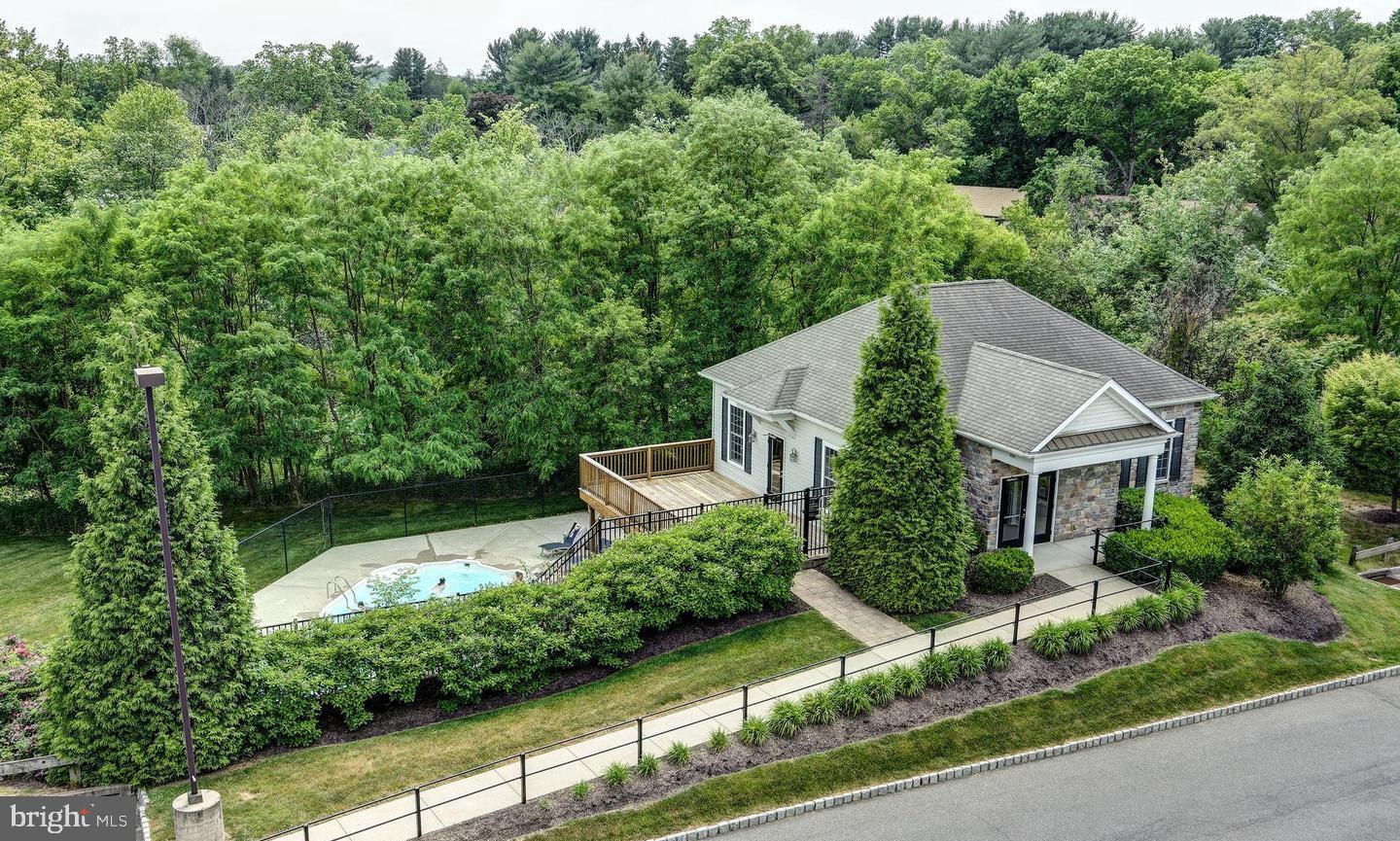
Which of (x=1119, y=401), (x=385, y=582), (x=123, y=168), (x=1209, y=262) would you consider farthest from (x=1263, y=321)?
(x=123, y=168)

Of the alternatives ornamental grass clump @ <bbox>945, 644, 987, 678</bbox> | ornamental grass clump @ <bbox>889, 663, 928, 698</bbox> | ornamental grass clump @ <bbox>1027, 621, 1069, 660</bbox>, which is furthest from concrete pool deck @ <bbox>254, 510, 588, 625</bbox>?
ornamental grass clump @ <bbox>1027, 621, 1069, 660</bbox>

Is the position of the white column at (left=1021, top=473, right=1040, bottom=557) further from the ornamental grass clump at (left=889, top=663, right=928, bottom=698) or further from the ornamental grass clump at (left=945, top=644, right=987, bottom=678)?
the ornamental grass clump at (left=889, top=663, right=928, bottom=698)

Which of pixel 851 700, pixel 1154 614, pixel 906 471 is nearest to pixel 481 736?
pixel 851 700

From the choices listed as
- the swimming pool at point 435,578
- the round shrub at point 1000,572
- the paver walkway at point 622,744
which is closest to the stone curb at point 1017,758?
the paver walkway at point 622,744

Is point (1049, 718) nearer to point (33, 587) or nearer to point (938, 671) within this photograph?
point (938, 671)

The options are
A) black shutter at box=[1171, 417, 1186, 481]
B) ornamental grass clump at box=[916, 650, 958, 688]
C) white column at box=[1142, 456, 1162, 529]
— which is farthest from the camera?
black shutter at box=[1171, 417, 1186, 481]

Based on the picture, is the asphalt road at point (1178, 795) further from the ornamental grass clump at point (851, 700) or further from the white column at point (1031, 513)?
the white column at point (1031, 513)

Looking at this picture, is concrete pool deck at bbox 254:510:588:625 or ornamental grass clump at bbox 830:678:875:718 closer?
ornamental grass clump at bbox 830:678:875:718
